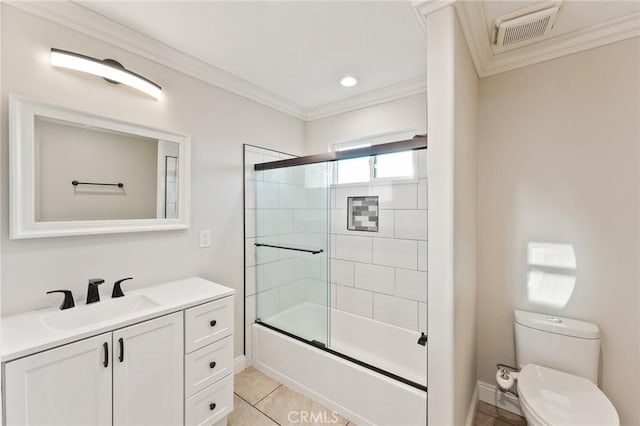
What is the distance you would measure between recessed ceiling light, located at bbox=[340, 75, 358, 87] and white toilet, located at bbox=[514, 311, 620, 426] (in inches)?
83.8

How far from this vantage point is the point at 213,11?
57.7 inches

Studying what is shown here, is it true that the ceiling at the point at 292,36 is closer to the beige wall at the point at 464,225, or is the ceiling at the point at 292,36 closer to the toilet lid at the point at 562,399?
the beige wall at the point at 464,225

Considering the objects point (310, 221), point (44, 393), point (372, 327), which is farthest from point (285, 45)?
point (372, 327)

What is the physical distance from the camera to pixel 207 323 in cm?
158

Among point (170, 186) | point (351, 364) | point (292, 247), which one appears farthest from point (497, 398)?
point (170, 186)

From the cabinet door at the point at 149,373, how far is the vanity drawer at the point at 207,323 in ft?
0.15

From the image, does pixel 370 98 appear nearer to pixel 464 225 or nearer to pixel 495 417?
pixel 464 225

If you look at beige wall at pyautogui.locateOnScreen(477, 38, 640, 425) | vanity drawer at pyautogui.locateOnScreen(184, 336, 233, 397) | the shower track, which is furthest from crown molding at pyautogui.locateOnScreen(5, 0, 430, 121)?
the shower track

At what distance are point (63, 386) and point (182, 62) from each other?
6.39 feet

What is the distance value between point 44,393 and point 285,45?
83.9 inches

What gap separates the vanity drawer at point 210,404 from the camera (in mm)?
1501

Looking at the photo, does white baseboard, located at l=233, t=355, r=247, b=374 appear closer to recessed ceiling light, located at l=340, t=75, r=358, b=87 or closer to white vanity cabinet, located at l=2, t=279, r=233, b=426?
white vanity cabinet, located at l=2, t=279, r=233, b=426

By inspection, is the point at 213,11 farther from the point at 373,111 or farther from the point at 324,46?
the point at 373,111

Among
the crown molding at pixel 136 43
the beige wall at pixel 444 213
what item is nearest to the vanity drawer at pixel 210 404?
the beige wall at pixel 444 213
